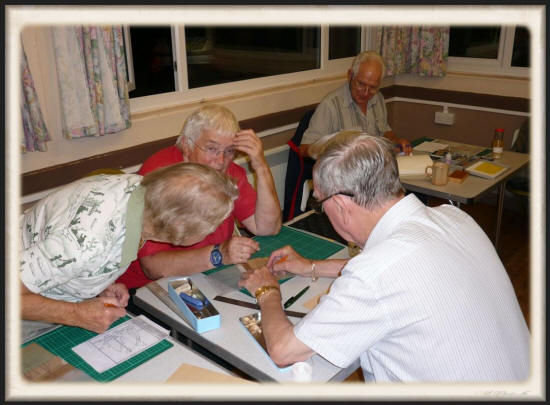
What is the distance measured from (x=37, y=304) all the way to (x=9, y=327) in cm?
36

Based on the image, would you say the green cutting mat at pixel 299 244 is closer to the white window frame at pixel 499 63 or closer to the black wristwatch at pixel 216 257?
the black wristwatch at pixel 216 257

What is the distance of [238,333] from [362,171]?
2.16 ft

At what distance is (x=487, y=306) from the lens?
4.07 ft

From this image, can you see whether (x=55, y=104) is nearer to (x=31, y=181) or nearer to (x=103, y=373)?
(x=31, y=181)

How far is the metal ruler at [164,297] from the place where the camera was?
1.66 m

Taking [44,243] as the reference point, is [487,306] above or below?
below

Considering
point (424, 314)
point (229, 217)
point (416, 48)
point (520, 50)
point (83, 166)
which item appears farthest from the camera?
point (416, 48)

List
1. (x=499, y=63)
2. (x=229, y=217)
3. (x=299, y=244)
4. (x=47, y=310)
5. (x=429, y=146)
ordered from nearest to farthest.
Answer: (x=47, y=310) → (x=299, y=244) → (x=229, y=217) → (x=429, y=146) → (x=499, y=63)

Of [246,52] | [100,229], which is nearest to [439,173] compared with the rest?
[246,52]

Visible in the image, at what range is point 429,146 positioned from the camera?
3699 millimetres

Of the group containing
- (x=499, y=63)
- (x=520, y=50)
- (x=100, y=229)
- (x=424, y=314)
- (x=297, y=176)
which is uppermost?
(x=520, y=50)

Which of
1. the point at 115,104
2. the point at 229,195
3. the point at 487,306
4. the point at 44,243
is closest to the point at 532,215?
the point at 487,306

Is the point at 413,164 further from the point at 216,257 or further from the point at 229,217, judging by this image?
the point at 216,257

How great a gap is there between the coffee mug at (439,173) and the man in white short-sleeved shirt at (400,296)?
59.9 inches
